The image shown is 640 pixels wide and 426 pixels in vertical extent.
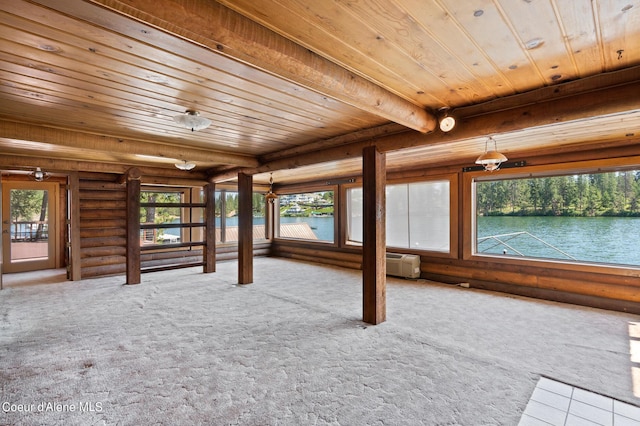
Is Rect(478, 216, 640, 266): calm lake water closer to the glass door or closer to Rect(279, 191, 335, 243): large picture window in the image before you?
Rect(279, 191, 335, 243): large picture window

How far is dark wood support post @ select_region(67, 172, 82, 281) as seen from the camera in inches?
235

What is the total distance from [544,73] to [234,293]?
4789mm

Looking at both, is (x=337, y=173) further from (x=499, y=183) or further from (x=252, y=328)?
(x=252, y=328)

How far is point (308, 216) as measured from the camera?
955 cm

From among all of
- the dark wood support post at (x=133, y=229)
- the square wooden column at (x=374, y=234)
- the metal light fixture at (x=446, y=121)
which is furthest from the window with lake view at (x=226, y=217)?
the metal light fixture at (x=446, y=121)

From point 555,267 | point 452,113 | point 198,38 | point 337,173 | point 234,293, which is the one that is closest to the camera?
point 198,38

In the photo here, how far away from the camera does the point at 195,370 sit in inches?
100

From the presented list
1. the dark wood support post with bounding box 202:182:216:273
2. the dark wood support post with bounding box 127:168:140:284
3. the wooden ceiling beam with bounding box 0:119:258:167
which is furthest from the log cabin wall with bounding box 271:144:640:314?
the dark wood support post with bounding box 127:168:140:284

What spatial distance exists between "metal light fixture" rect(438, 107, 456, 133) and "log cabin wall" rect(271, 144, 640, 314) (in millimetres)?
2902

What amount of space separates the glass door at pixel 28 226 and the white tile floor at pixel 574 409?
31.2 ft

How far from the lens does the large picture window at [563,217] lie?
4.56 m

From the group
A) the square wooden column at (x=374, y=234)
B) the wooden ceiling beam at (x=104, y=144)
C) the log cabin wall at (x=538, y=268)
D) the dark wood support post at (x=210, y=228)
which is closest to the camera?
the wooden ceiling beam at (x=104, y=144)

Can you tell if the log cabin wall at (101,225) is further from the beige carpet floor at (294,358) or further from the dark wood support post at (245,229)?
the dark wood support post at (245,229)

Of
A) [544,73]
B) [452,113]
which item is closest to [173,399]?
[452,113]
